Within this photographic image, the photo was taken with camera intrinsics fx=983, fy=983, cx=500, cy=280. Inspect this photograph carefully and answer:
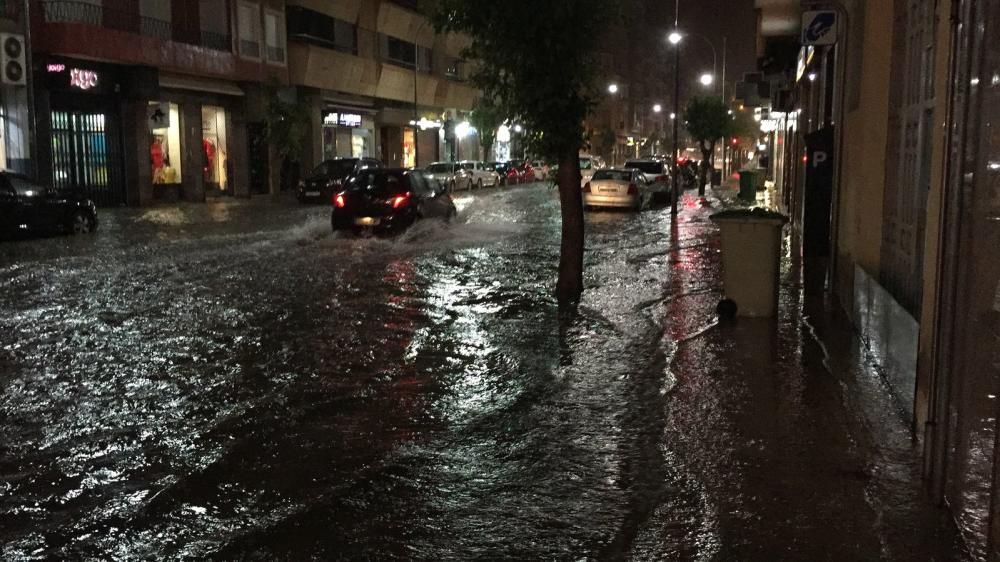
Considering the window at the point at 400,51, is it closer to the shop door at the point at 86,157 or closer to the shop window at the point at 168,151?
the shop window at the point at 168,151

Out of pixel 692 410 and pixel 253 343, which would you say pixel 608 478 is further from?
pixel 253 343

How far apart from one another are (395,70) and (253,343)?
40.7m

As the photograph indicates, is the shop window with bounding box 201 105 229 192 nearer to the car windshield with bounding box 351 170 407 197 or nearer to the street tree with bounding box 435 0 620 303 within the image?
the car windshield with bounding box 351 170 407 197

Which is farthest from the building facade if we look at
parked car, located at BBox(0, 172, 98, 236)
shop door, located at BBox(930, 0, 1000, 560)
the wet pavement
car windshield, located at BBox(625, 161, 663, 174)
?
car windshield, located at BBox(625, 161, 663, 174)

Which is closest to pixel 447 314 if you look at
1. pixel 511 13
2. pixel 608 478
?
pixel 511 13

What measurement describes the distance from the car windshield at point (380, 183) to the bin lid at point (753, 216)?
10226 millimetres

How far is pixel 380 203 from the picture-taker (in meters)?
19.7

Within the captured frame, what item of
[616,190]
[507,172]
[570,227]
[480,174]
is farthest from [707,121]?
[570,227]

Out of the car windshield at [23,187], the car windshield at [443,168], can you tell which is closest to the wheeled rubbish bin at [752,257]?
the car windshield at [23,187]

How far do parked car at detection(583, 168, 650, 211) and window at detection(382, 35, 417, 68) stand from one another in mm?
21710

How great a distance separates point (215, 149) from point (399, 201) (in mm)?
20384

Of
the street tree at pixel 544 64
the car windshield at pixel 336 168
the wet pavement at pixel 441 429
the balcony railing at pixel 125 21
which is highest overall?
the balcony railing at pixel 125 21

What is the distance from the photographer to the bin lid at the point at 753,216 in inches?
415

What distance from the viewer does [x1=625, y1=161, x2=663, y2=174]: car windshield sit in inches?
1446
